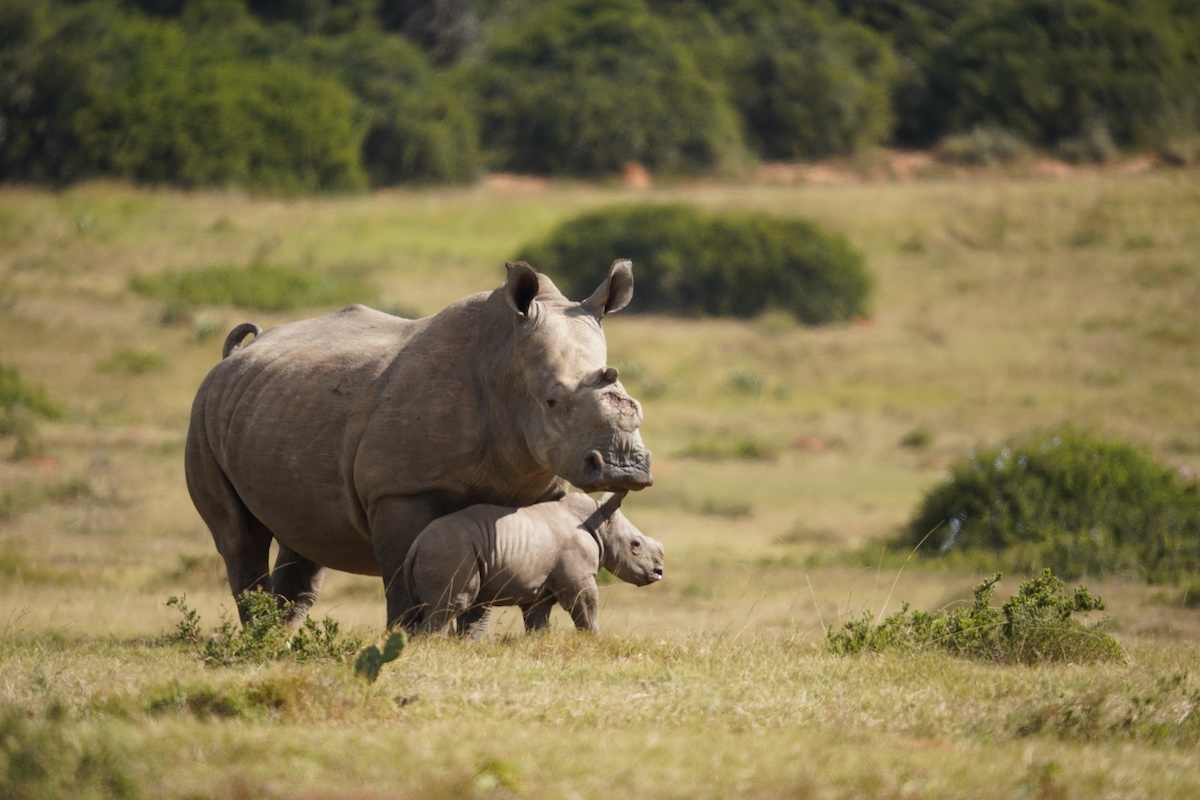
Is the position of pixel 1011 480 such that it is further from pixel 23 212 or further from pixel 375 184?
pixel 375 184

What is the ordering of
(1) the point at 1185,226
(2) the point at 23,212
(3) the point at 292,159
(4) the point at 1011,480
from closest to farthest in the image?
(4) the point at 1011,480
(2) the point at 23,212
(1) the point at 1185,226
(3) the point at 292,159

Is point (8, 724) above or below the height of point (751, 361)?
above

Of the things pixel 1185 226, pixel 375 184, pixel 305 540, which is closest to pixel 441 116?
pixel 375 184

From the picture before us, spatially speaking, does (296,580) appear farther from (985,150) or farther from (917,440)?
(985,150)

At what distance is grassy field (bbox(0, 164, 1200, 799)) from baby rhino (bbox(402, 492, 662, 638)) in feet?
1.08

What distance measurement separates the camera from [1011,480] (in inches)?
606

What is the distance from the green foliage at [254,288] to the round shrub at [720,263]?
515 centimetres

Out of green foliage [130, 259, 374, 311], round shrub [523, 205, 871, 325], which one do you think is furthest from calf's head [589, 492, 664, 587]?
round shrub [523, 205, 871, 325]

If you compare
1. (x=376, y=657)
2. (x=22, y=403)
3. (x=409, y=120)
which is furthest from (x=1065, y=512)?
(x=409, y=120)

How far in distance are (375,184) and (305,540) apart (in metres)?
44.5

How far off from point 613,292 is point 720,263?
27867mm

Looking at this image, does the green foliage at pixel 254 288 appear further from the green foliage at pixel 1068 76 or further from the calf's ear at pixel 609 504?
the green foliage at pixel 1068 76

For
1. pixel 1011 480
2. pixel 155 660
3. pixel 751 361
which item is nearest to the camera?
pixel 155 660

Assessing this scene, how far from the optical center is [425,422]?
22.8ft
